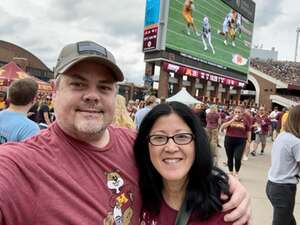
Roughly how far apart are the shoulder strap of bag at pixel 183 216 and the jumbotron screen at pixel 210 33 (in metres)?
33.6

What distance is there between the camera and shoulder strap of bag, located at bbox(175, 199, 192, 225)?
1738 mm

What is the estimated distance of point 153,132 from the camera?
6.30 ft

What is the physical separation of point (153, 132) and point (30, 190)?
27.5 inches

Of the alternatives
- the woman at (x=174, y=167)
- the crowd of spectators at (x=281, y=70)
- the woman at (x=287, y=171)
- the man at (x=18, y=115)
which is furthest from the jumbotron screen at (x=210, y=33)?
the woman at (x=174, y=167)

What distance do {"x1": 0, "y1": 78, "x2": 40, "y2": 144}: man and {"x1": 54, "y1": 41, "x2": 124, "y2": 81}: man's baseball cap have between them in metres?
1.90

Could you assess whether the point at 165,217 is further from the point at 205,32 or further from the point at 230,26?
the point at 230,26

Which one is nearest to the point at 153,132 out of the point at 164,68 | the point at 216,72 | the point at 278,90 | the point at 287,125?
the point at 287,125

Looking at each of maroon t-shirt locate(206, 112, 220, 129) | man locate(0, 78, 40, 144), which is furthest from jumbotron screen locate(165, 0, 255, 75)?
man locate(0, 78, 40, 144)

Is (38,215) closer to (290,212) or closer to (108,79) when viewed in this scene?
(108,79)

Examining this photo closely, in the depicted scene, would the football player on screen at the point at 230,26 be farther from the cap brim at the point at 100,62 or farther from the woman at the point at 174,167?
the cap brim at the point at 100,62

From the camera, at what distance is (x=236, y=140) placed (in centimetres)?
861

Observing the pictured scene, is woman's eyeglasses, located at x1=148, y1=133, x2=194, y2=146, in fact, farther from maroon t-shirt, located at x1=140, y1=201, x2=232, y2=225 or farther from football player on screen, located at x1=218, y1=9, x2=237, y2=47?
football player on screen, located at x1=218, y1=9, x2=237, y2=47

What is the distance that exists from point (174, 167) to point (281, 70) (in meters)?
68.8

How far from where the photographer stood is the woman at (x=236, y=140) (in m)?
8.43
